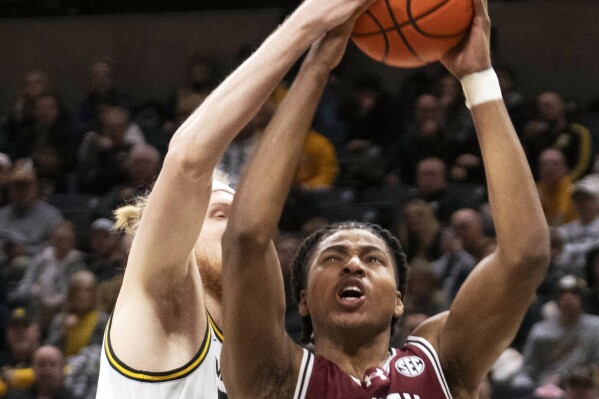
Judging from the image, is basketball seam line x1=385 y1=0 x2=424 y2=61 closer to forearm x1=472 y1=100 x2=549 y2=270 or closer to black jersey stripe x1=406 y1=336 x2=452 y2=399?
forearm x1=472 y1=100 x2=549 y2=270

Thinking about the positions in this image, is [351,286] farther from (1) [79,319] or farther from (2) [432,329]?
(1) [79,319]

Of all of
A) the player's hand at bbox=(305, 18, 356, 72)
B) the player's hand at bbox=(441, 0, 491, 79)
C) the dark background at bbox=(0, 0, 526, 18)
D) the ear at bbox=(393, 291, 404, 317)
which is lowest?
the dark background at bbox=(0, 0, 526, 18)

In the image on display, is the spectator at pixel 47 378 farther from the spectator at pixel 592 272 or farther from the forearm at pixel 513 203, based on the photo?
the forearm at pixel 513 203

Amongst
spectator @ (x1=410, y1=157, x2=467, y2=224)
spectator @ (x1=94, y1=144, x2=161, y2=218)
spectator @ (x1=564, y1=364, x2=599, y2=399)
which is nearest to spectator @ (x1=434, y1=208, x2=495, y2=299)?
spectator @ (x1=410, y1=157, x2=467, y2=224)

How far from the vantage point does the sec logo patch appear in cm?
285

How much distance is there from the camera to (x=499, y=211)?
2.70m

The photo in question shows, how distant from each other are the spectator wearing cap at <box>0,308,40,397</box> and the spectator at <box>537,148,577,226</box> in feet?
10.3

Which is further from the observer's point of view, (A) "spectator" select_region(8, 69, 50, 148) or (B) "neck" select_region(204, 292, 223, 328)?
(A) "spectator" select_region(8, 69, 50, 148)

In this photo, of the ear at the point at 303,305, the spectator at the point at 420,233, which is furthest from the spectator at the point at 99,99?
the ear at the point at 303,305

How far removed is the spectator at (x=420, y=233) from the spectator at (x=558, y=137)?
1.04 meters

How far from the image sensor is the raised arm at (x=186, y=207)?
2.64 metres

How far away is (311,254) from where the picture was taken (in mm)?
3086

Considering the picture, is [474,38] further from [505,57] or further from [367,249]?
[505,57]

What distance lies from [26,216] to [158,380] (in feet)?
16.9
